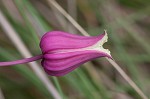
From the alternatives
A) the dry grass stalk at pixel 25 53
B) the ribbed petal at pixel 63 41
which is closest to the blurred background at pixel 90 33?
the dry grass stalk at pixel 25 53

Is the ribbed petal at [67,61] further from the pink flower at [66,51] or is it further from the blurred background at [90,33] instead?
the blurred background at [90,33]

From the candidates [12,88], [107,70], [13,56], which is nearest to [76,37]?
[13,56]

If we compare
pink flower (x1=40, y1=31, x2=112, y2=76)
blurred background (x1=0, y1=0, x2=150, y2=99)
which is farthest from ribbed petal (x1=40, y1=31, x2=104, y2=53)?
blurred background (x1=0, y1=0, x2=150, y2=99)

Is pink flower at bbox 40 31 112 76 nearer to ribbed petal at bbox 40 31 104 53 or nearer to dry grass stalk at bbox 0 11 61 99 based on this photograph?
ribbed petal at bbox 40 31 104 53

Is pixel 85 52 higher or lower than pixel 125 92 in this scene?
lower

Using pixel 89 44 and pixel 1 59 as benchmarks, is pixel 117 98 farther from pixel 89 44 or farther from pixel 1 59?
pixel 89 44
